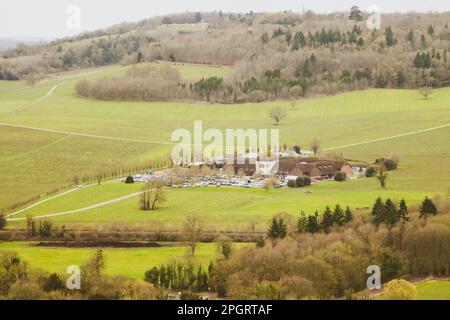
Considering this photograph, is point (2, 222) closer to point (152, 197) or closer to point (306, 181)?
point (152, 197)

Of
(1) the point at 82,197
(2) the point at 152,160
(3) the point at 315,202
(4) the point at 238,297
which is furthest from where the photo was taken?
(2) the point at 152,160

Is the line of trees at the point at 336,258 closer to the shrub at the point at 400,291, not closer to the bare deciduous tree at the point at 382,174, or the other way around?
the shrub at the point at 400,291

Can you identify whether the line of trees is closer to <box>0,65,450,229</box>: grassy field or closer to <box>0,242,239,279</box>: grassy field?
<box>0,242,239,279</box>: grassy field

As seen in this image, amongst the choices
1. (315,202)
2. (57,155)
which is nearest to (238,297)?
(315,202)

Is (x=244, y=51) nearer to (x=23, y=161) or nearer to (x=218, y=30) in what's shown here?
(x=218, y=30)

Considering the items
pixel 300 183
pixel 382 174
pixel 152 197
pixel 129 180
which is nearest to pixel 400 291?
pixel 152 197

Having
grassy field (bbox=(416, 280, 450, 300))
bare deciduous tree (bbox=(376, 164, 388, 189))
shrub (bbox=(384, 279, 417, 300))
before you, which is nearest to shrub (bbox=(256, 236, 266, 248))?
grassy field (bbox=(416, 280, 450, 300))

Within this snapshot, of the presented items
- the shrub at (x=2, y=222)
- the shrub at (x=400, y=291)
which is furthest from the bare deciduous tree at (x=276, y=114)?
the shrub at (x=400, y=291)

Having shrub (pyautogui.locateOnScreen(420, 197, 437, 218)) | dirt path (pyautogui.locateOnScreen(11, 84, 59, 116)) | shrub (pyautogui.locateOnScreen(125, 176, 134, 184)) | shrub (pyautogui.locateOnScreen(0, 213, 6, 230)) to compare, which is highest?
shrub (pyautogui.locateOnScreen(420, 197, 437, 218))
